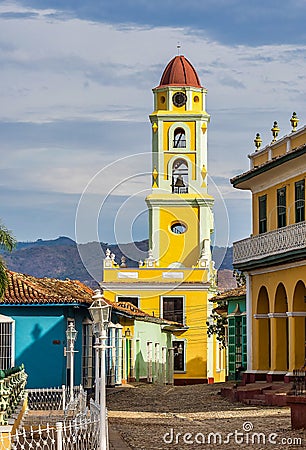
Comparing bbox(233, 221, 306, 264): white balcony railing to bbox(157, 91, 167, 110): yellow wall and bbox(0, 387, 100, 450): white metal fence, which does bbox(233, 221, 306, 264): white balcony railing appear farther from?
bbox(157, 91, 167, 110): yellow wall

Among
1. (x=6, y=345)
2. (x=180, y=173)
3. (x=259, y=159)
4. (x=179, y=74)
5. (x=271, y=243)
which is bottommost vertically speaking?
(x=6, y=345)

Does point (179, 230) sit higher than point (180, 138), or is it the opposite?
point (180, 138)

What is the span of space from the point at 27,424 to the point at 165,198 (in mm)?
47850

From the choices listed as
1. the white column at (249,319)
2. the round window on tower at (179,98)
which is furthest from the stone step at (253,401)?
the round window on tower at (179,98)

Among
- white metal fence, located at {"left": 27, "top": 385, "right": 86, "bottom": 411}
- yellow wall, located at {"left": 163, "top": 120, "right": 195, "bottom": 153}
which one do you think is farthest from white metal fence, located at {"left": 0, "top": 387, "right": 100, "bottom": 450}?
yellow wall, located at {"left": 163, "top": 120, "right": 195, "bottom": 153}

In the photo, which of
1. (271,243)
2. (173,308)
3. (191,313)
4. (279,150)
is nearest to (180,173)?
A: (173,308)

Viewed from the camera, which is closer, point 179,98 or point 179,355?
point 179,355

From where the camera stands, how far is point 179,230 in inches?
2746

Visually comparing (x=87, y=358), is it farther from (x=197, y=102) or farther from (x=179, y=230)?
(x=197, y=102)

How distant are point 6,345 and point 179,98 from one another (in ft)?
132

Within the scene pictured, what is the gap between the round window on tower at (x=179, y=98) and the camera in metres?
68.9

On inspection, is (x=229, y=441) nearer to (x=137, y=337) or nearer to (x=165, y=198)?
(x=137, y=337)

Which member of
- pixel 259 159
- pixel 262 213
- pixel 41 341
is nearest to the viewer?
pixel 41 341

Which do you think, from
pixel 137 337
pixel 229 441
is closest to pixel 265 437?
pixel 229 441
